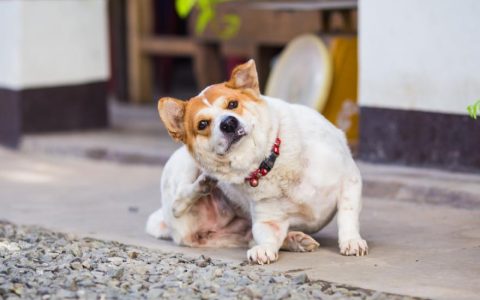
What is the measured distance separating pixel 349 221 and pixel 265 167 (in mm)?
491

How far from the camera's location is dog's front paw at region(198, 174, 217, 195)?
528 cm

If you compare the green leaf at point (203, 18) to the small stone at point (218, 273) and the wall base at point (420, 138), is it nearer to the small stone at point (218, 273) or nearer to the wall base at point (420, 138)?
the wall base at point (420, 138)

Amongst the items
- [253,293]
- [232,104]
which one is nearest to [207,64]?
[232,104]

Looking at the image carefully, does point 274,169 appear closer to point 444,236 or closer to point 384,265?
point 384,265

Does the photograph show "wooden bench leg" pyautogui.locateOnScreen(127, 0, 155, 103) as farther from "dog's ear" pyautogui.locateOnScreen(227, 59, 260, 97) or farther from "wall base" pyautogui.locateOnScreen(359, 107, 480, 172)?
"dog's ear" pyautogui.locateOnScreen(227, 59, 260, 97)

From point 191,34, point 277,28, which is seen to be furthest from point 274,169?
point 191,34

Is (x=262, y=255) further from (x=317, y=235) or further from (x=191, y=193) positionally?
(x=317, y=235)

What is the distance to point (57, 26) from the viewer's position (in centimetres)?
968

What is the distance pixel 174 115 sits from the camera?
5.06 meters

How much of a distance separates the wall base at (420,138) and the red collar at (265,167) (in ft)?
6.60

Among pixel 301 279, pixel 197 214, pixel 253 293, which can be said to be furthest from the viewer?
pixel 197 214

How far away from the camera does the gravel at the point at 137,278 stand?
4422 millimetres

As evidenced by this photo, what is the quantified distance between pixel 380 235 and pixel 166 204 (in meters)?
1.16

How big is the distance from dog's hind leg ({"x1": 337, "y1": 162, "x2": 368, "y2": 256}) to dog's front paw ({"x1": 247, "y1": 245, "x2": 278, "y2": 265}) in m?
0.35
